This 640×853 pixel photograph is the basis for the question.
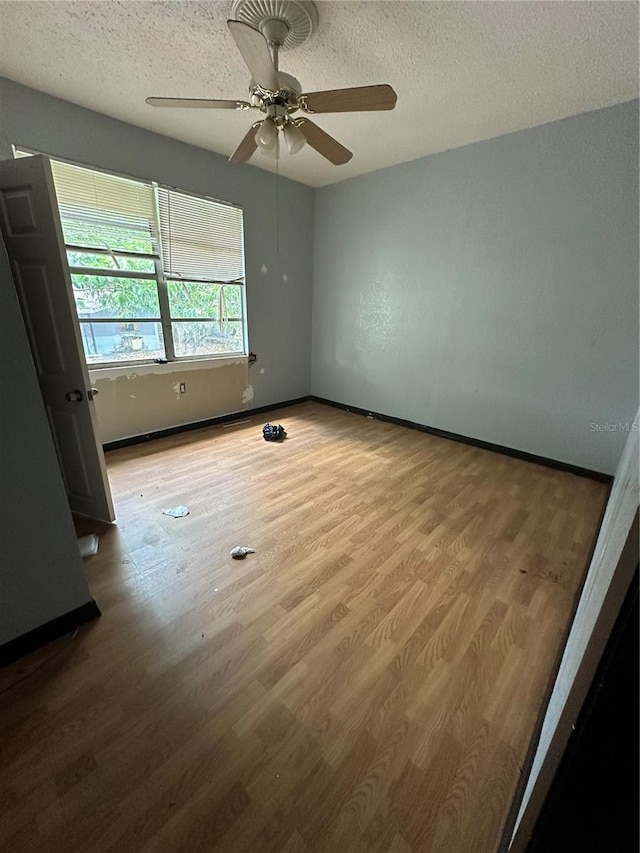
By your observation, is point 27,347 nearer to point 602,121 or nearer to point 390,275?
point 390,275

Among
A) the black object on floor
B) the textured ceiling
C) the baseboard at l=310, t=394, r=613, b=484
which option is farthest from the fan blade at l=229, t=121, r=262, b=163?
the baseboard at l=310, t=394, r=613, b=484

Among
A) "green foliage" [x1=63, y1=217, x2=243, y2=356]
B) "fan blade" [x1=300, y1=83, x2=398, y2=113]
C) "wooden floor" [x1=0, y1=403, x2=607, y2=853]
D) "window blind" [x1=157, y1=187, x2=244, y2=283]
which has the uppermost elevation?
"fan blade" [x1=300, y1=83, x2=398, y2=113]

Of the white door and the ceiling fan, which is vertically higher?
the ceiling fan

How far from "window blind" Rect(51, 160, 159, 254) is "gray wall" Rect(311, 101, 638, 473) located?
2.19m

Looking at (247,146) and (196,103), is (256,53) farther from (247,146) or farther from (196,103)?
(247,146)

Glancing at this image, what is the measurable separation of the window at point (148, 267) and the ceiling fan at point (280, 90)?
1.47m

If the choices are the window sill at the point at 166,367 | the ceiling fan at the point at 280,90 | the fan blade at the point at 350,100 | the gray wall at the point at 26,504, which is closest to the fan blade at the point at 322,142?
the ceiling fan at the point at 280,90

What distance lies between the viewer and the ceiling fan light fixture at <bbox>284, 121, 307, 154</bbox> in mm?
1898

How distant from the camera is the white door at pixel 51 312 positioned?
1.73 m

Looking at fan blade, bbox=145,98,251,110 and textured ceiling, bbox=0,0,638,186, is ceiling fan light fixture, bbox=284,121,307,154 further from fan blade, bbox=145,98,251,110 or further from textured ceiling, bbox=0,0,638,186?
textured ceiling, bbox=0,0,638,186

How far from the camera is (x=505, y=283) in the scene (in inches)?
122

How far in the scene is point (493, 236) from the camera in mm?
3100

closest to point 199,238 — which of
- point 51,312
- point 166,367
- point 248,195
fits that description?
point 248,195

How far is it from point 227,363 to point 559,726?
388cm
